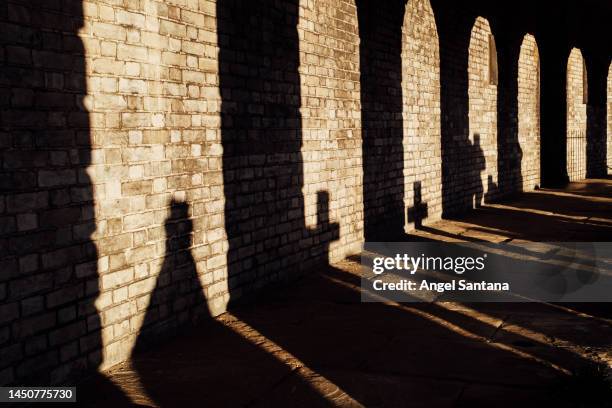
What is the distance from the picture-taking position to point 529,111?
15609 mm

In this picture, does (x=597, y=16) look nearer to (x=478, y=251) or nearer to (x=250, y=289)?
(x=478, y=251)

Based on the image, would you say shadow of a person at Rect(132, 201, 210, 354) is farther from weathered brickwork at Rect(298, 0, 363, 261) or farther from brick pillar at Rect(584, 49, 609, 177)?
brick pillar at Rect(584, 49, 609, 177)

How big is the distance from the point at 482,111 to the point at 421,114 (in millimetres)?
3100

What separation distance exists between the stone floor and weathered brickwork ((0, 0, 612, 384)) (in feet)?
1.06

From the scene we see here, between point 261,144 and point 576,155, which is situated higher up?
point 261,144

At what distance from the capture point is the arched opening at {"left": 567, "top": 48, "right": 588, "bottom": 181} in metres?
17.8

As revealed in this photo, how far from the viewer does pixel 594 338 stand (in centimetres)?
456

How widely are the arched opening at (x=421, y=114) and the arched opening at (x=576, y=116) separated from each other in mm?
8472

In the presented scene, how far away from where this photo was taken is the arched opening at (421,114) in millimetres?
9594

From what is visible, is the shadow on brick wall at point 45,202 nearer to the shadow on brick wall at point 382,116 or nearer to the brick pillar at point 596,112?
the shadow on brick wall at point 382,116

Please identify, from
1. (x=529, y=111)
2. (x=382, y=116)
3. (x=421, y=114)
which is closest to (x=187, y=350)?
(x=382, y=116)

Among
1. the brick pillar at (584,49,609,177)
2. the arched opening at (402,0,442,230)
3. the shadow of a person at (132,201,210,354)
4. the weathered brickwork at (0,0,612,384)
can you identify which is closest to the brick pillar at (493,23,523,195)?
the arched opening at (402,0,442,230)

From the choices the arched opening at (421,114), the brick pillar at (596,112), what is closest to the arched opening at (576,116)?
the brick pillar at (596,112)

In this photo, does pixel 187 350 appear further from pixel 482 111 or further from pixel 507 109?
pixel 507 109
